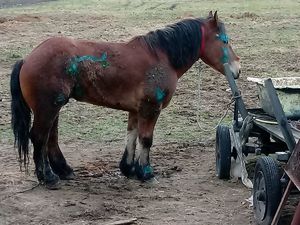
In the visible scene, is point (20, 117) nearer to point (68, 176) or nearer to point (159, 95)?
point (68, 176)

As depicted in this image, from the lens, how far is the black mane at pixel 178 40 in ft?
22.4

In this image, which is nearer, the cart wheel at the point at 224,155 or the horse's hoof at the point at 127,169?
the cart wheel at the point at 224,155

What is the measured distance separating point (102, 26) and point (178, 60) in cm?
1334

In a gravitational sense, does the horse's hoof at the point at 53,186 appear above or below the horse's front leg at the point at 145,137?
below

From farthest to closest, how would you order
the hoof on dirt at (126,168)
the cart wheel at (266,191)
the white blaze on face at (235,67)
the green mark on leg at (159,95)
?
the white blaze on face at (235,67)
the hoof on dirt at (126,168)
the green mark on leg at (159,95)
the cart wheel at (266,191)

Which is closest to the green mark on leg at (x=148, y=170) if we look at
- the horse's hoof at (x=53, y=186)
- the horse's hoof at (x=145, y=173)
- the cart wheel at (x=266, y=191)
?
the horse's hoof at (x=145, y=173)

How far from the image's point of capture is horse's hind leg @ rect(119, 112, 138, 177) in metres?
7.02

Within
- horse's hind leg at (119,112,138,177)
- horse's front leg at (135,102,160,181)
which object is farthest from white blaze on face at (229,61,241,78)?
horse's hind leg at (119,112,138,177)

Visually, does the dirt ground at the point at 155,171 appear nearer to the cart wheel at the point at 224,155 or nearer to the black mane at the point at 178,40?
the cart wheel at the point at 224,155

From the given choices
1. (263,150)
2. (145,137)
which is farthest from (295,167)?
(145,137)

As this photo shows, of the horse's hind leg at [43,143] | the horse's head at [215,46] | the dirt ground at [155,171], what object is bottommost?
the dirt ground at [155,171]

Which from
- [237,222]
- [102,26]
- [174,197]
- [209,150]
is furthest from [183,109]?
[102,26]

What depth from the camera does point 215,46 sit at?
7129 millimetres

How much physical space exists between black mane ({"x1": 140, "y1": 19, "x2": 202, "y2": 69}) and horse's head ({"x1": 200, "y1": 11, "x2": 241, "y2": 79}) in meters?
0.11
